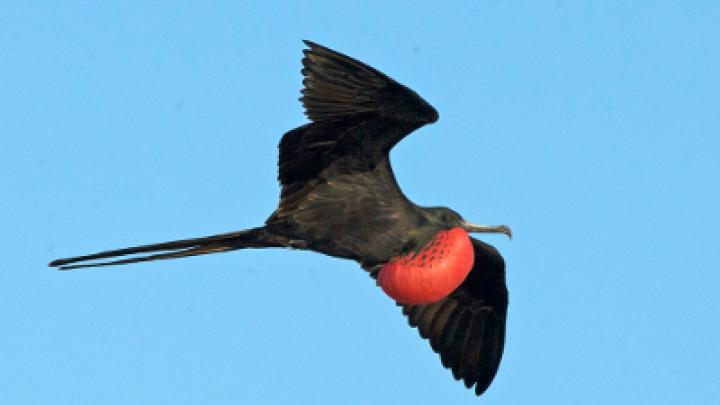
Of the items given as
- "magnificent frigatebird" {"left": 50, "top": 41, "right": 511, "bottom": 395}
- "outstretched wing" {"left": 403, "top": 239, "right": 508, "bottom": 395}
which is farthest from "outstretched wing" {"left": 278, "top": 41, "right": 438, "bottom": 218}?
"outstretched wing" {"left": 403, "top": 239, "right": 508, "bottom": 395}

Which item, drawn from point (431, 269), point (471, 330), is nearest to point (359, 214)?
point (431, 269)

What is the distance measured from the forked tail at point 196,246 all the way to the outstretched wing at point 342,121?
0.27m

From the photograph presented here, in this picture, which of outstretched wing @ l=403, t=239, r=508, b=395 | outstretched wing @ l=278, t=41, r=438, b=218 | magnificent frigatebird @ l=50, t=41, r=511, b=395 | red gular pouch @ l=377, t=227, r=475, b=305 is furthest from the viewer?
outstretched wing @ l=403, t=239, r=508, b=395

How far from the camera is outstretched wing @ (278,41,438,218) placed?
26.9 feet

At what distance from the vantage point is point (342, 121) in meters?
8.52

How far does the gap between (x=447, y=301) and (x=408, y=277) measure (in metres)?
1.81

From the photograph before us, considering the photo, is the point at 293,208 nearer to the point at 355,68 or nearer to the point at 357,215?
the point at 357,215

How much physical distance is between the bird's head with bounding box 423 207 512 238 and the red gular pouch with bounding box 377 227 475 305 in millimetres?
95

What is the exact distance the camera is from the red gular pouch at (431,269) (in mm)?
8844

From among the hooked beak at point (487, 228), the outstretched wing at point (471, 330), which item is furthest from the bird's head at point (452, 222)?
the outstretched wing at point (471, 330)

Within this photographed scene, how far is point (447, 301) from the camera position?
10.6 meters

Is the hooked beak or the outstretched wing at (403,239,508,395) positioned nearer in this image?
the hooked beak

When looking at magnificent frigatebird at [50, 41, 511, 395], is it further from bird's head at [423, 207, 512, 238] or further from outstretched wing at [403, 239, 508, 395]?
outstretched wing at [403, 239, 508, 395]

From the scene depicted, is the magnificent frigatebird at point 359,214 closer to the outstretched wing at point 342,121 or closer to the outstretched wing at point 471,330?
the outstretched wing at point 342,121
